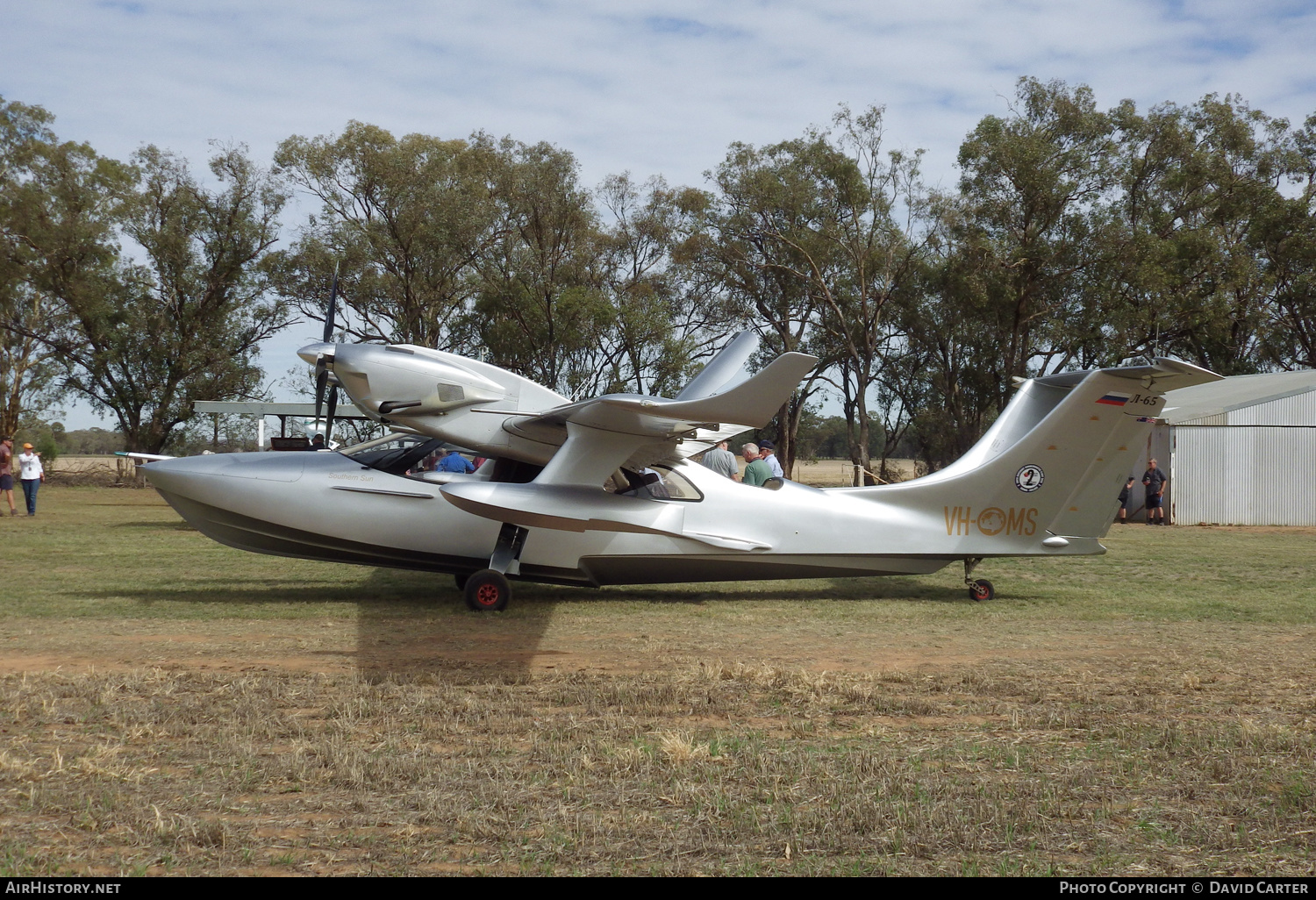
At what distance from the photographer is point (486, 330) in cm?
4372

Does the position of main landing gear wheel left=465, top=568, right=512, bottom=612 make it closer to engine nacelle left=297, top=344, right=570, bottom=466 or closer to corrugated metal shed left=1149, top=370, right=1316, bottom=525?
engine nacelle left=297, top=344, right=570, bottom=466

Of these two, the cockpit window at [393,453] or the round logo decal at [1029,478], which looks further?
the round logo decal at [1029,478]

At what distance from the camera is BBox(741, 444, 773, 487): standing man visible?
13711 mm

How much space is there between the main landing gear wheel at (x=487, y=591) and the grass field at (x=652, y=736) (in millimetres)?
305

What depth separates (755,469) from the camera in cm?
1379

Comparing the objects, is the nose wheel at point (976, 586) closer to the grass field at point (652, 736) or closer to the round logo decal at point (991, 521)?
the round logo decal at point (991, 521)

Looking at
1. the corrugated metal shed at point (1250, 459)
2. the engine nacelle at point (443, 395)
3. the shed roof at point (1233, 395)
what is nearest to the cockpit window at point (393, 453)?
the engine nacelle at point (443, 395)

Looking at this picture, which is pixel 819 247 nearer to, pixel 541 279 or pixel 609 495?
pixel 541 279

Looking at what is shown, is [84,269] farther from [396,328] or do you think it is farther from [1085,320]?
[1085,320]

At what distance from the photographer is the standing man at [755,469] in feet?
45.0

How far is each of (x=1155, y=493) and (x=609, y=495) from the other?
21931 mm

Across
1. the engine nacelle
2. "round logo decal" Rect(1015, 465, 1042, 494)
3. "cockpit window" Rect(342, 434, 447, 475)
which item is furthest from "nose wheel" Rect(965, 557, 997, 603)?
"cockpit window" Rect(342, 434, 447, 475)
